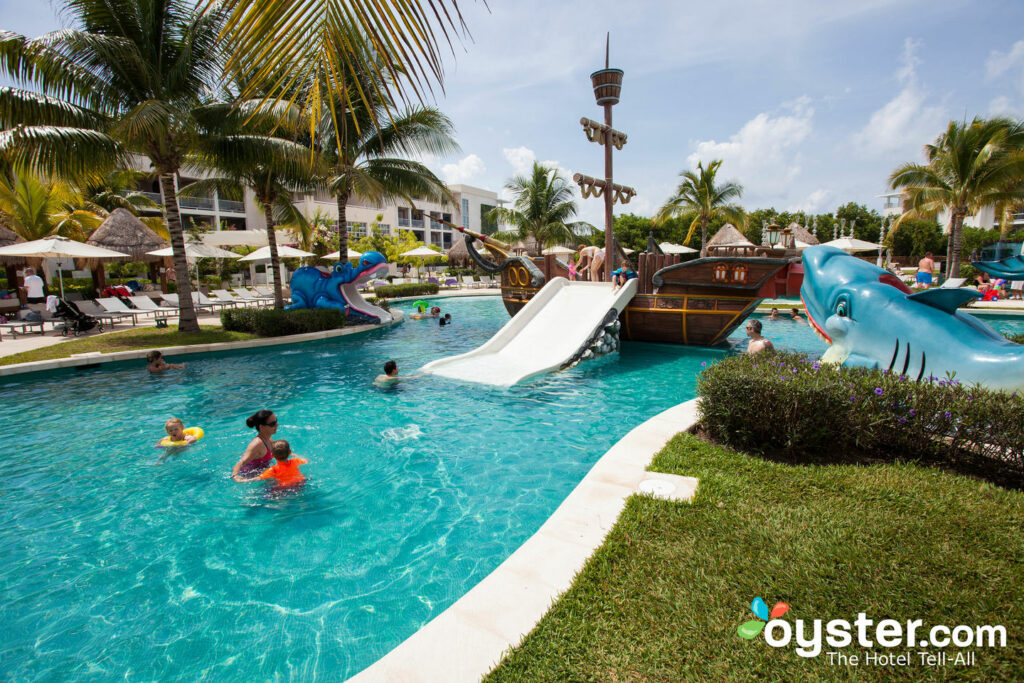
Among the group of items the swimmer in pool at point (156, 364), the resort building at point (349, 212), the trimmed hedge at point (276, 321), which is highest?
the resort building at point (349, 212)

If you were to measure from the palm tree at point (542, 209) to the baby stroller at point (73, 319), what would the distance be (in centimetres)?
2128

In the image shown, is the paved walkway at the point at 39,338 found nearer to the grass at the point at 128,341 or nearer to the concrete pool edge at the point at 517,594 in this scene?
the grass at the point at 128,341

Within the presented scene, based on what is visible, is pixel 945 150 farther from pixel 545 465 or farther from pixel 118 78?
pixel 118 78

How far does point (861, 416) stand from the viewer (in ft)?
16.2

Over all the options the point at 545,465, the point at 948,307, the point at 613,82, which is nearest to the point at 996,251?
the point at 613,82

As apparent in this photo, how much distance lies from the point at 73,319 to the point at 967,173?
3385 cm

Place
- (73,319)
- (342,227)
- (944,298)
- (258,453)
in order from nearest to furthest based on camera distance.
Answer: (258,453), (944,298), (73,319), (342,227)

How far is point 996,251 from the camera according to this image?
135ft

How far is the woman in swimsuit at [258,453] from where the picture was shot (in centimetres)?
570

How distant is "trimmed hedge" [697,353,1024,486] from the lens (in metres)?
4.46

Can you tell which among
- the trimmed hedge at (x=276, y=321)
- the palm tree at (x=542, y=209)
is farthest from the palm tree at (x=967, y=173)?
the trimmed hedge at (x=276, y=321)

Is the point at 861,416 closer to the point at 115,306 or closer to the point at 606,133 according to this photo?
the point at 606,133

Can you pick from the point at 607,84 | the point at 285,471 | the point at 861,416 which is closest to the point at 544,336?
the point at 607,84

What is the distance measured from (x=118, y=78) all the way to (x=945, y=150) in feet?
104
